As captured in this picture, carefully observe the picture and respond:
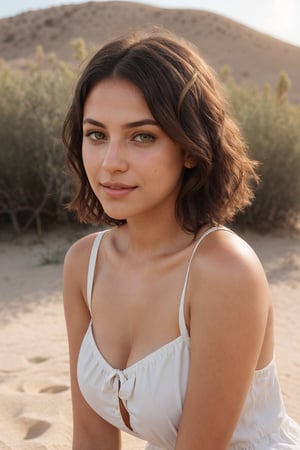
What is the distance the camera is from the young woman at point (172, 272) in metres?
1.67

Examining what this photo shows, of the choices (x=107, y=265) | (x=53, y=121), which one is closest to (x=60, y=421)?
(x=107, y=265)

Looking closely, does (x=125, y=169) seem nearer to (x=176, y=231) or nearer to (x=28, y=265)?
(x=176, y=231)

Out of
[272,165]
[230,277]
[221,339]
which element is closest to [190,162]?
[230,277]

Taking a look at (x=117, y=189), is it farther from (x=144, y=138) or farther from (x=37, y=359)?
(x=37, y=359)

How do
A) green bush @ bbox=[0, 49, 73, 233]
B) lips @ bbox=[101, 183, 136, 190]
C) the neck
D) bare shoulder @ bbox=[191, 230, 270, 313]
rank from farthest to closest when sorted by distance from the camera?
green bush @ bbox=[0, 49, 73, 233] → the neck → lips @ bbox=[101, 183, 136, 190] → bare shoulder @ bbox=[191, 230, 270, 313]

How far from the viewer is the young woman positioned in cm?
167

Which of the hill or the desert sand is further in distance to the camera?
the hill

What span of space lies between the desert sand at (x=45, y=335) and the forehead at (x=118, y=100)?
185cm

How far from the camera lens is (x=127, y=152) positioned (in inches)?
68.4

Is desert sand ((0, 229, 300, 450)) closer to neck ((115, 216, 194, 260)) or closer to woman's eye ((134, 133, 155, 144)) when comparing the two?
neck ((115, 216, 194, 260))

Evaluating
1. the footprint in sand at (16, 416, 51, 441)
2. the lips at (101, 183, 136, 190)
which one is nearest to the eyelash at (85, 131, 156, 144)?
the lips at (101, 183, 136, 190)

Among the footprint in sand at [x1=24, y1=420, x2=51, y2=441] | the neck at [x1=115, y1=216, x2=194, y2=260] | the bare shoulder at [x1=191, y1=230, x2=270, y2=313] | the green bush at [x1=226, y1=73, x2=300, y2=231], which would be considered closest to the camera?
the bare shoulder at [x1=191, y1=230, x2=270, y2=313]

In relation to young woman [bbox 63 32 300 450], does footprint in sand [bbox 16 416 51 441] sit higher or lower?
lower

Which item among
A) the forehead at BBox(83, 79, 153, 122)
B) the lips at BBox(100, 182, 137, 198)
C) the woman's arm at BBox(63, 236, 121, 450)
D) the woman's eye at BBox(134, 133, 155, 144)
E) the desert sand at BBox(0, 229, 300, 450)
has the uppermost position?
the forehead at BBox(83, 79, 153, 122)
